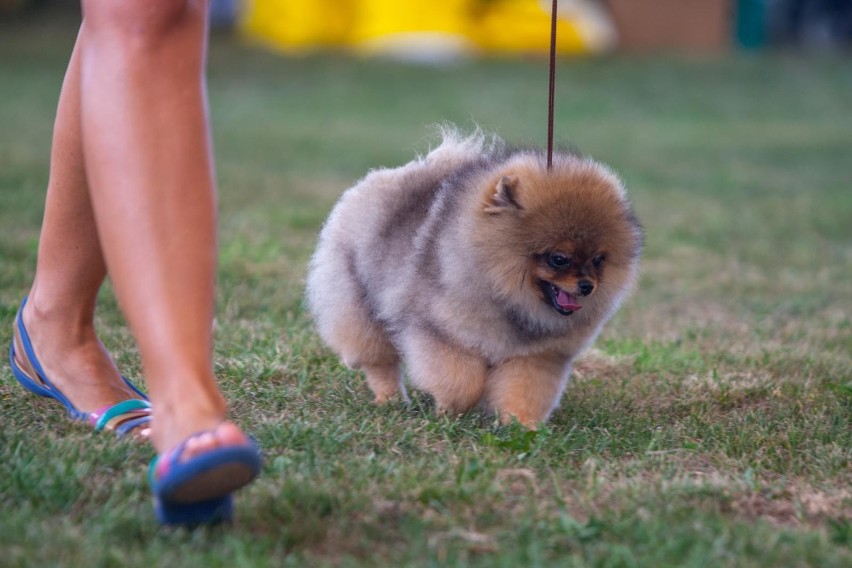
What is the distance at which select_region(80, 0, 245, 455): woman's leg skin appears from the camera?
1.97 meters

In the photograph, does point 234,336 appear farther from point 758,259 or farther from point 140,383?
point 758,259

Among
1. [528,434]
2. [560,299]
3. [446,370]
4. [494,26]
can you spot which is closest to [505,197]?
[560,299]

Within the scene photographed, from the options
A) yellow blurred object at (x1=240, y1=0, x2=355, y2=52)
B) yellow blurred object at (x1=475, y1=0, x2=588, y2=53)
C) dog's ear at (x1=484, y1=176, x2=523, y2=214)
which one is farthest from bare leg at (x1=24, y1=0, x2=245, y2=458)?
yellow blurred object at (x1=240, y1=0, x2=355, y2=52)

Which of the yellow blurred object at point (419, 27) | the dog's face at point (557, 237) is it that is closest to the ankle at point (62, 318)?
the dog's face at point (557, 237)

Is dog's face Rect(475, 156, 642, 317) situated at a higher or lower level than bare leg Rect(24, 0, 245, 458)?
lower

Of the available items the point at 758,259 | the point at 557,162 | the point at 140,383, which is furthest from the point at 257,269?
the point at 758,259

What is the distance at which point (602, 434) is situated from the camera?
108 inches

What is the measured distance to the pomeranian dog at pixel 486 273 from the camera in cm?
270

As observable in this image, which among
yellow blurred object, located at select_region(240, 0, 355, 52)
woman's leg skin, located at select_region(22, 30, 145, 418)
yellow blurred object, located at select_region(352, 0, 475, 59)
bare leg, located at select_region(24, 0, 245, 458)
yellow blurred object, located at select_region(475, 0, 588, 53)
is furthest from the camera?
yellow blurred object, located at select_region(240, 0, 355, 52)

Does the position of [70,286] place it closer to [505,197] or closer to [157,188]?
[157,188]

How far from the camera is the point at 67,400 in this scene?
256 cm

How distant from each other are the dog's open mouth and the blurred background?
12.2 m

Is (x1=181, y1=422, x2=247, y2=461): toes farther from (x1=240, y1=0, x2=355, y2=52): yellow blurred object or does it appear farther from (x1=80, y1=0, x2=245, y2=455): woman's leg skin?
(x1=240, y1=0, x2=355, y2=52): yellow blurred object

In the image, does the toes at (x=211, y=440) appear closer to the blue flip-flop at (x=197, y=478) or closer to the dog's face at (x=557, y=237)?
the blue flip-flop at (x=197, y=478)
